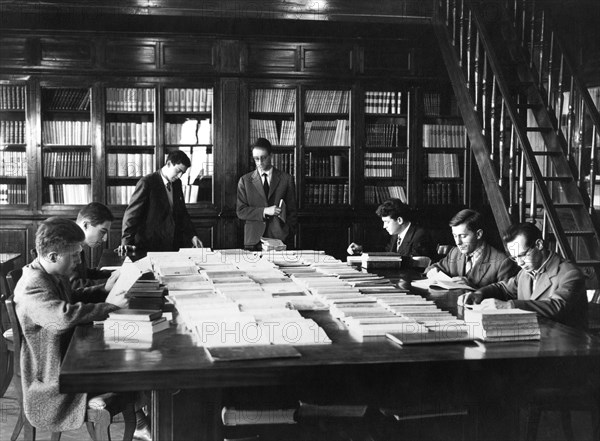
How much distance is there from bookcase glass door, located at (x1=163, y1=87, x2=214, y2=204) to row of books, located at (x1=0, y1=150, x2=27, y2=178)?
4.69ft

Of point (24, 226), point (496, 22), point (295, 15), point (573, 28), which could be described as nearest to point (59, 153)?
point (24, 226)

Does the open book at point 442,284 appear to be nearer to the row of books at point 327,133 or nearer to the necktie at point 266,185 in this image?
the necktie at point 266,185

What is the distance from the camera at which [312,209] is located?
759 cm

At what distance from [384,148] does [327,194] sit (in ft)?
2.52

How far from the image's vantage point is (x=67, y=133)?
7363 millimetres

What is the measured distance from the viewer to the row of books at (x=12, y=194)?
24.1ft

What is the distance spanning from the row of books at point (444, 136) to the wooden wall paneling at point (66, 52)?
11.5ft

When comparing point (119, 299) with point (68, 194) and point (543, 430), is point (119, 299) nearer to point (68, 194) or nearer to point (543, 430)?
point (543, 430)

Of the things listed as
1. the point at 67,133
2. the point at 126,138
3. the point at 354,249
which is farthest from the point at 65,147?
the point at 354,249

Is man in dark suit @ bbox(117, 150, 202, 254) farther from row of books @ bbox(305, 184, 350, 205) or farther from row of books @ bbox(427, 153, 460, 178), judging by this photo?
row of books @ bbox(427, 153, 460, 178)

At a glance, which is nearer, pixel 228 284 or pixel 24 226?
pixel 228 284

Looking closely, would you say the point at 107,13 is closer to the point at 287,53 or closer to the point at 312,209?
the point at 287,53

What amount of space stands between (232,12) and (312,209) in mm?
2094

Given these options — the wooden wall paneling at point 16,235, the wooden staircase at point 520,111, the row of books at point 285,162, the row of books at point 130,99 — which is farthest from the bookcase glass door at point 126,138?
the wooden staircase at point 520,111
